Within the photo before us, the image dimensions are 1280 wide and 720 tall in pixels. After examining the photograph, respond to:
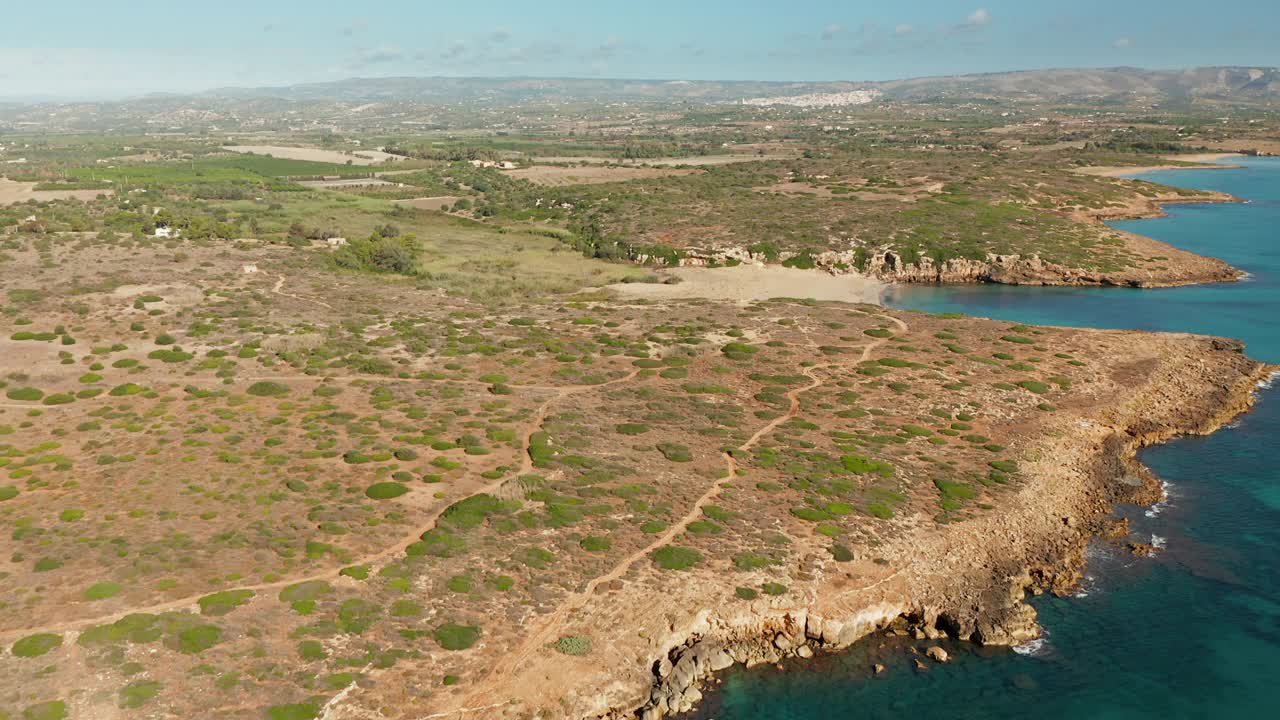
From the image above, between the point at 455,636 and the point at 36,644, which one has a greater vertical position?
the point at 36,644

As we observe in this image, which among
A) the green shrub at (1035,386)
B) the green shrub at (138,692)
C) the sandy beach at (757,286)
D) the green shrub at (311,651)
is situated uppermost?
the sandy beach at (757,286)

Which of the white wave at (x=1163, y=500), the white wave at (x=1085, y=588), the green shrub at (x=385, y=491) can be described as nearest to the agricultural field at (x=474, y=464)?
the green shrub at (x=385, y=491)

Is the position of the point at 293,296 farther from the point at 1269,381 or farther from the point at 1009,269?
the point at 1269,381

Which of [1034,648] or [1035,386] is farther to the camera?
[1035,386]

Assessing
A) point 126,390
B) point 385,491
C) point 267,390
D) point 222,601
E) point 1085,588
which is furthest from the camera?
point 267,390

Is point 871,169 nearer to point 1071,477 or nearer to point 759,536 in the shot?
point 1071,477

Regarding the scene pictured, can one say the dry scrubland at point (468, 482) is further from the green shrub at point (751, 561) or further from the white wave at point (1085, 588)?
the white wave at point (1085, 588)

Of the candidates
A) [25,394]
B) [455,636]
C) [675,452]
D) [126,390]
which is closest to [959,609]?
[675,452]
